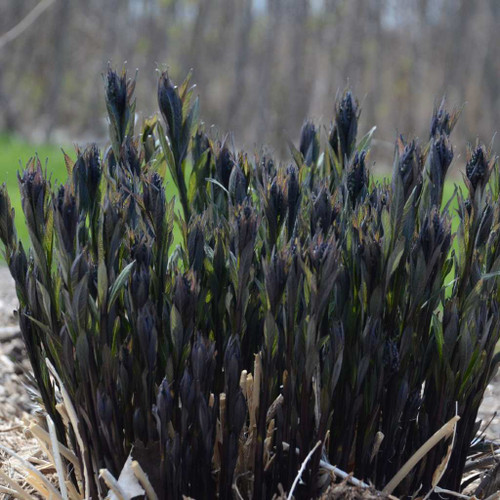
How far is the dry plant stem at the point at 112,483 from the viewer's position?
4.96ft

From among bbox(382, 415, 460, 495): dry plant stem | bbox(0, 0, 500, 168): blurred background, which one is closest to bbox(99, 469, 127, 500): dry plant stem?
bbox(382, 415, 460, 495): dry plant stem

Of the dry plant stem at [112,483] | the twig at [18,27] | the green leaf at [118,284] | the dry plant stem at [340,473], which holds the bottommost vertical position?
the dry plant stem at [112,483]

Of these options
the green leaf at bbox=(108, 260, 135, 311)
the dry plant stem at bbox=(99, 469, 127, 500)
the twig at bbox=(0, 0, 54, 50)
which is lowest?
the dry plant stem at bbox=(99, 469, 127, 500)

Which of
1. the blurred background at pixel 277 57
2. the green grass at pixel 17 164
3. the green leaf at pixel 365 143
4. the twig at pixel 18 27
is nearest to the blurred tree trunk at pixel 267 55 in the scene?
the blurred background at pixel 277 57

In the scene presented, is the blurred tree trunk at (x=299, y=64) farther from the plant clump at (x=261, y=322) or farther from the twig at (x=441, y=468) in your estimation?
the twig at (x=441, y=468)

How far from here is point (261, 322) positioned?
1.68 meters

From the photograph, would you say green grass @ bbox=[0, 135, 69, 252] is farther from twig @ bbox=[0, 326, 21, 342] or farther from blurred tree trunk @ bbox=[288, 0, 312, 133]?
blurred tree trunk @ bbox=[288, 0, 312, 133]

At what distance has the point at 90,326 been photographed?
5.20ft

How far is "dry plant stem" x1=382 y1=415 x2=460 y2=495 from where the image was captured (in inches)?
61.7

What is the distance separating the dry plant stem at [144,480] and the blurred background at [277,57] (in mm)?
10281

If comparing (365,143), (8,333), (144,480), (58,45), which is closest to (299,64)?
(58,45)

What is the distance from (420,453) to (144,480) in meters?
0.61

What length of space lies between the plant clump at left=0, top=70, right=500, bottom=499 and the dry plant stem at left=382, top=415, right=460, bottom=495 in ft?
0.15

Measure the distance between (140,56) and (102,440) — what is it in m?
14.6
